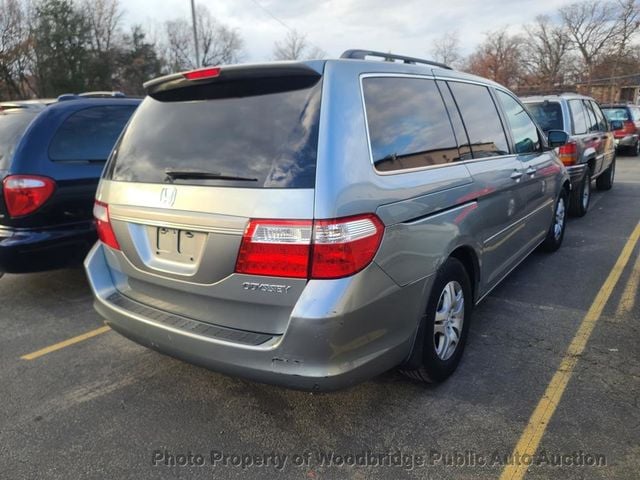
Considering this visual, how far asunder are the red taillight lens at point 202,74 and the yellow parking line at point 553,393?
2388 millimetres

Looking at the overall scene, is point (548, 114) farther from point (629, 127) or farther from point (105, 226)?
point (629, 127)

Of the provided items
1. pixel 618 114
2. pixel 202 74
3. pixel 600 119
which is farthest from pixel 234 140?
pixel 618 114

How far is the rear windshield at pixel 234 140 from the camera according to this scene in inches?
85.4

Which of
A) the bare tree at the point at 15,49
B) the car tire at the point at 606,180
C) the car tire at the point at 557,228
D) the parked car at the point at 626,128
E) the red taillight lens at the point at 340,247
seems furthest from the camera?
the bare tree at the point at 15,49

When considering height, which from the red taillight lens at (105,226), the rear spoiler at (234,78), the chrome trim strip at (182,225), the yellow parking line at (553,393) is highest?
the rear spoiler at (234,78)

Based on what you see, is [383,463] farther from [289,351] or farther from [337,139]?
[337,139]

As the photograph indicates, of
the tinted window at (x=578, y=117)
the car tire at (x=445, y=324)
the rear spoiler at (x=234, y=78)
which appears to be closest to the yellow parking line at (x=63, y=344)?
the rear spoiler at (x=234, y=78)

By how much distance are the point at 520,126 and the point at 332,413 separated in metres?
3.13

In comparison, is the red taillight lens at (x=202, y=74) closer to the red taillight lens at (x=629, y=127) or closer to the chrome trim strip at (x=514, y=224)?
the chrome trim strip at (x=514, y=224)

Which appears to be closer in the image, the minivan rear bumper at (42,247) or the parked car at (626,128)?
the minivan rear bumper at (42,247)

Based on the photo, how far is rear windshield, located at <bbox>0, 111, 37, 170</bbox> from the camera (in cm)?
401

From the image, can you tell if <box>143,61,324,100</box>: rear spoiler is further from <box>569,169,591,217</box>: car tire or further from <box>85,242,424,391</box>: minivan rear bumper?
<box>569,169,591,217</box>: car tire

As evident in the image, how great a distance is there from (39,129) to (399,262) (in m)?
3.39

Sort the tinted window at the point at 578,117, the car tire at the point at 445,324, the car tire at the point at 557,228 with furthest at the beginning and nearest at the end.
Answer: the tinted window at the point at 578,117 → the car tire at the point at 557,228 → the car tire at the point at 445,324
